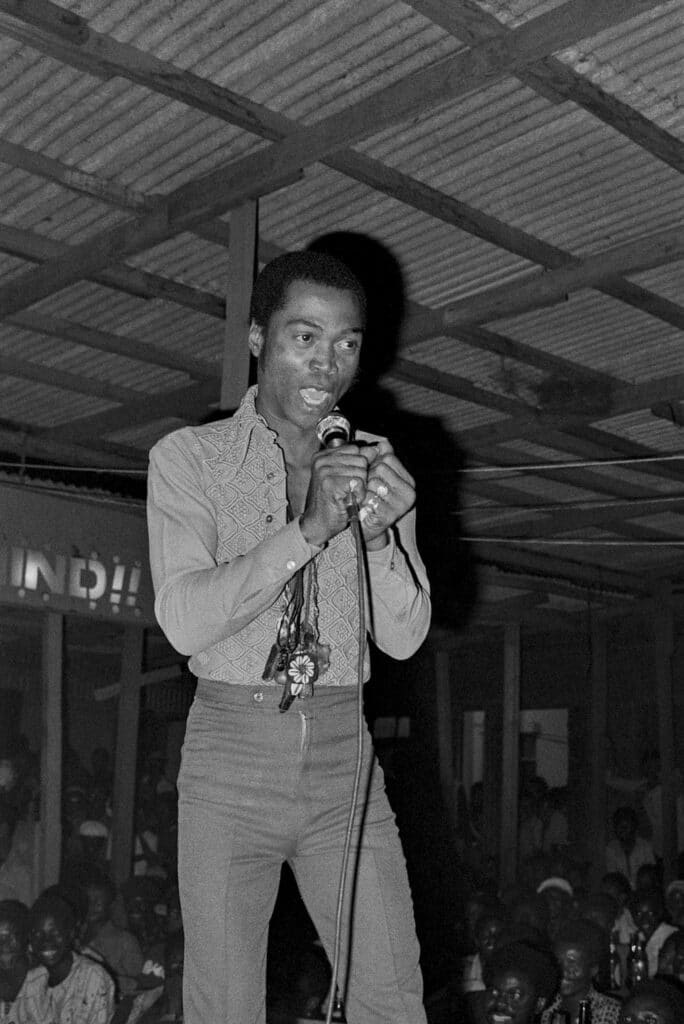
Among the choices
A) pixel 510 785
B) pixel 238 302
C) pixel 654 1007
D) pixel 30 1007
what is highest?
pixel 238 302

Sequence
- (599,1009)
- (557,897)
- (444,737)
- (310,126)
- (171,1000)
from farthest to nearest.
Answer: (444,737) → (557,897) → (171,1000) → (599,1009) → (310,126)

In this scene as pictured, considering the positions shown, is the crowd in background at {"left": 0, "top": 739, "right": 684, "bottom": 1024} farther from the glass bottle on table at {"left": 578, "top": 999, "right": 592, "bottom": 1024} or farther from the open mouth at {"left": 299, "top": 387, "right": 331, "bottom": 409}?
the open mouth at {"left": 299, "top": 387, "right": 331, "bottom": 409}

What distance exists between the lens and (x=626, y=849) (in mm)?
11672

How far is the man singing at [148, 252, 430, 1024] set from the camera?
184 cm

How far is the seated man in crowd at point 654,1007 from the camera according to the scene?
227 inches

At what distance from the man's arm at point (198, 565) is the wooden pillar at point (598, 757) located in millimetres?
10092

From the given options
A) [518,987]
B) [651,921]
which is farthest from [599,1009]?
[651,921]

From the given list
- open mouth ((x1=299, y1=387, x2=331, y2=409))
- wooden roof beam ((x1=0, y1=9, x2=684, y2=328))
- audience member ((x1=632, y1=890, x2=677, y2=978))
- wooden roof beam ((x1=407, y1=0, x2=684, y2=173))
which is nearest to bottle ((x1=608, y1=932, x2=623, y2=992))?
audience member ((x1=632, y1=890, x2=677, y2=978))

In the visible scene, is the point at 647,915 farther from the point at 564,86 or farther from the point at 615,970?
the point at 564,86

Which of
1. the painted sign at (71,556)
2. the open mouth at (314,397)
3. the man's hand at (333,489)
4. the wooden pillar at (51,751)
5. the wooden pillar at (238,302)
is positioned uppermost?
the wooden pillar at (238,302)

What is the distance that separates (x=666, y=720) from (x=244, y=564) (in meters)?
10.5

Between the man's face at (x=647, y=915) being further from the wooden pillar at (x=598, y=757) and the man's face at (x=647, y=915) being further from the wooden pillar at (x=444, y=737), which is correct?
the wooden pillar at (x=444, y=737)

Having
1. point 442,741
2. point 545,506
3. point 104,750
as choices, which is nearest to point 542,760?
point 442,741

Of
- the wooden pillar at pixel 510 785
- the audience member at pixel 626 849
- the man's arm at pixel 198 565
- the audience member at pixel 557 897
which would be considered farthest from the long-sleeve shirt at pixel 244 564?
the wooden pillar at pixel 510 785
